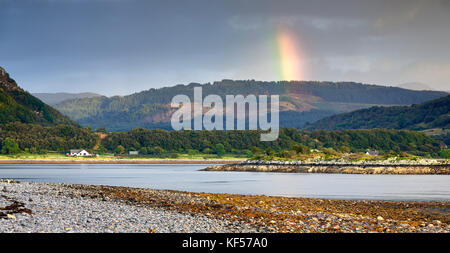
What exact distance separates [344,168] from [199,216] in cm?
6959

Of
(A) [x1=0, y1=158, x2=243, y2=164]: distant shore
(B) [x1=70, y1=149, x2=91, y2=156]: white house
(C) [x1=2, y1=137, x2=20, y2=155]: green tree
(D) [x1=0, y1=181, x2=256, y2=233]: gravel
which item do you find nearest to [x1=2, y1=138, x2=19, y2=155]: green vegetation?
(C) [x1=2, y1=137, x2=20, y2=155]: green tree

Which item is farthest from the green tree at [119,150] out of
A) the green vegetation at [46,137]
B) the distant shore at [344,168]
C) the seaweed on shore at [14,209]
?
the seaweed on shore at [14,209]

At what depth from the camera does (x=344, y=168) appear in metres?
89.4

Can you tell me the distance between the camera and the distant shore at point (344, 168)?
81562 mm

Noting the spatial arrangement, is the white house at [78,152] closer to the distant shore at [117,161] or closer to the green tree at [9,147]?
the distant shore at [117,161]

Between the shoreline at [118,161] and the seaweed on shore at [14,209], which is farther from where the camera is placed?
the shoreline at [118,161]

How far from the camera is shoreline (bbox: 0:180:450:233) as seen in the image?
62.7ft

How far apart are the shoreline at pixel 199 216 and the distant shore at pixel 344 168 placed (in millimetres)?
53706

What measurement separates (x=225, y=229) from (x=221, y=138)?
166 metres

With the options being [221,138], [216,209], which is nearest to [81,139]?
[221,138]

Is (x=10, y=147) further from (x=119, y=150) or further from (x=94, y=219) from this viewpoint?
(x=94, y=219)

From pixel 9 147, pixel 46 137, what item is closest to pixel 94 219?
pixel 9 147

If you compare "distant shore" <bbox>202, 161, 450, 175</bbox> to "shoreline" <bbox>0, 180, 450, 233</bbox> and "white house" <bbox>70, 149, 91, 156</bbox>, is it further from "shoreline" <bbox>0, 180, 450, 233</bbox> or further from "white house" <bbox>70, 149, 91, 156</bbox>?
"white house" <bbox>70, 149, 91, 156</bbox>
